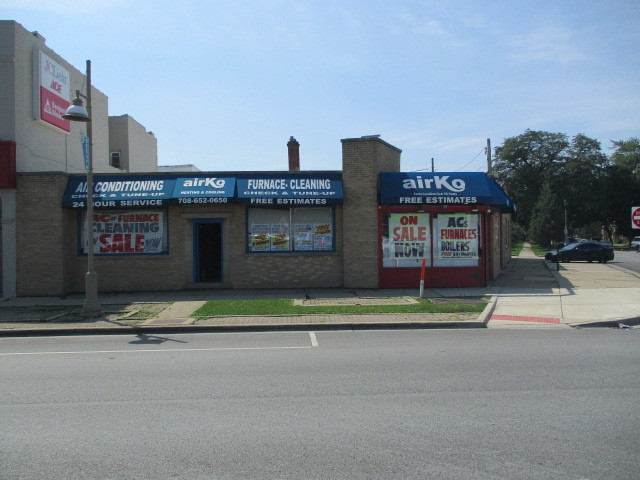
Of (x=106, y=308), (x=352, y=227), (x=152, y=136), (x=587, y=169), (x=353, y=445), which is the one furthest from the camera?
(x=587, y=169)

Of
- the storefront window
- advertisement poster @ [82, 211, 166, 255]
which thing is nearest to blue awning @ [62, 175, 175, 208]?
advertisement poster @ [82, 211, 166, 255]

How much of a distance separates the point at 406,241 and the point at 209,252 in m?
6.81

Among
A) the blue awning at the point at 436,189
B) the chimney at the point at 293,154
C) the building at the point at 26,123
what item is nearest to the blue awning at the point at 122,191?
the building at the point at 26,123

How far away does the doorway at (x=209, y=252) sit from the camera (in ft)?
60.6

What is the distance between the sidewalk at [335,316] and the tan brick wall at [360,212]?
29.6 inches

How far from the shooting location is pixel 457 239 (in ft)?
59.9

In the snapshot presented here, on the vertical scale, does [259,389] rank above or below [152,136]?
below

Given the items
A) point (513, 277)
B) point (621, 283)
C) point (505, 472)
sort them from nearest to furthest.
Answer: point (505, 472) → point (621, 283) → point (513, 277)

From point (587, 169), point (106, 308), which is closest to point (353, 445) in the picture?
point (106, 308)

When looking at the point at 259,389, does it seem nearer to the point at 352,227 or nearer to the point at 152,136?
the point at 352,227

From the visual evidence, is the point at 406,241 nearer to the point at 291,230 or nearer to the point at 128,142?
the point at 291,230

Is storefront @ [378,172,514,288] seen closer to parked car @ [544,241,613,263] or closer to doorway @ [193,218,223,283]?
doorway @ [193,218,223,283]

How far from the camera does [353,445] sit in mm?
4809

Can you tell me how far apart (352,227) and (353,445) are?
43.1 ft
